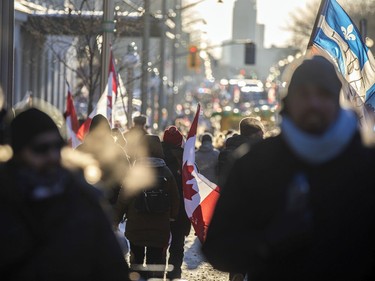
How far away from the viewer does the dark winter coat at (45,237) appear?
15.1ft

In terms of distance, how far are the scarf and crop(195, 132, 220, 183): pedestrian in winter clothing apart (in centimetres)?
904

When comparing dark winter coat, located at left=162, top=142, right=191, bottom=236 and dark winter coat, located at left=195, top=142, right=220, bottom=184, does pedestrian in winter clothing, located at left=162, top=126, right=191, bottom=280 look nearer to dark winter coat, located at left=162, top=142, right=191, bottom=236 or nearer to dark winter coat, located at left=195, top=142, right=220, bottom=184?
dark winter coat, located at left=162, top=142, right=191, bottom=236

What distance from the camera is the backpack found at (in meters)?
9.90

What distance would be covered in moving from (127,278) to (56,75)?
44434 mm

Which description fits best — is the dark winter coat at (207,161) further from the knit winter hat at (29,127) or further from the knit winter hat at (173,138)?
the knit winter hat at (29,127)

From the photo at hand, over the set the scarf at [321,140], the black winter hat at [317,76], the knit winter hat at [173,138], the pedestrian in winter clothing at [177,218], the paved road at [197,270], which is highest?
the black winter hat at [317,76]

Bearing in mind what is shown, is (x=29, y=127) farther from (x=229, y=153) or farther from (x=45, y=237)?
(x=229, y=153)

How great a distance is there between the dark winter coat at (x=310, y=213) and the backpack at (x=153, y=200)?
5166mm

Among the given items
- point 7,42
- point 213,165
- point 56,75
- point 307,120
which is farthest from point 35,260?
point 56,75

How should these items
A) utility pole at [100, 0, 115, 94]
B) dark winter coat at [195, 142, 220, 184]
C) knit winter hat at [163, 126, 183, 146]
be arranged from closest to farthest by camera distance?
knit winter hat at [163, 126, 183, 146] < dark winter coat at [195, 142, 220, 184] < utility pole at [100, 0, 115, 94]

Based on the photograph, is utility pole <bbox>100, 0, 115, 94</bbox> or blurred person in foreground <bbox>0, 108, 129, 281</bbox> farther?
utility pole <bbox>100, 0, 115, 94</bbox>

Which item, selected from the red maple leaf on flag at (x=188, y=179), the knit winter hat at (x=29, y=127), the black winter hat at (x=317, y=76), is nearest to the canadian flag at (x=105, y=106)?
the red maple leaf on flag at (x=188, y=179)

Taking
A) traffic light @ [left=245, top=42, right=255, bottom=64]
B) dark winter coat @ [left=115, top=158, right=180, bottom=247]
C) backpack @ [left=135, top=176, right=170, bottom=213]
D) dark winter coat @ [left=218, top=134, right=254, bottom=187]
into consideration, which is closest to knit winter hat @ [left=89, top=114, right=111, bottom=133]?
dark winter coat @ [left=115, top=158, right=180, bottom=247]

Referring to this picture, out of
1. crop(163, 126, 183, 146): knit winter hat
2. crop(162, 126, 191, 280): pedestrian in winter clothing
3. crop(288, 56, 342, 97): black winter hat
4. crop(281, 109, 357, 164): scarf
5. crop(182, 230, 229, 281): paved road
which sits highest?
crop(288, 56, 342, 97): black winter hat
